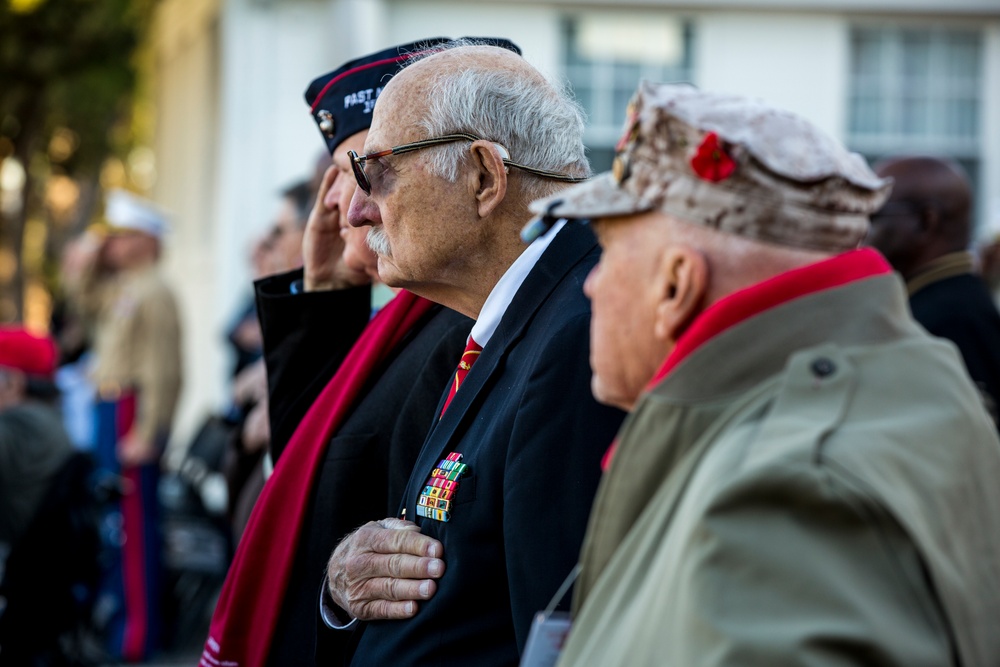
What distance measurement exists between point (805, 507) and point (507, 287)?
50.1 inches

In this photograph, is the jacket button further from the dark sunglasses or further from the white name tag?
the dark sunglasses

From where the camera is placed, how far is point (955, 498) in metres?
1.52

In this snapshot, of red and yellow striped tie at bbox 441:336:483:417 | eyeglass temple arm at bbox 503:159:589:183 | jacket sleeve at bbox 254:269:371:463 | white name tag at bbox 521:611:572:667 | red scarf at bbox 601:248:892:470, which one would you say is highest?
red scarf at bbox 601:248:892:470

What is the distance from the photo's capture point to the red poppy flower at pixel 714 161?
1608mm

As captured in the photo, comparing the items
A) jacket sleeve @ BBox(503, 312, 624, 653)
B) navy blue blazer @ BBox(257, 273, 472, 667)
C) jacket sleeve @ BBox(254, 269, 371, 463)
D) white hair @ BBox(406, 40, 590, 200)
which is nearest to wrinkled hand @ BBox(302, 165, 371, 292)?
jacket sleeve @ BBox(254, 269, 371, 463)

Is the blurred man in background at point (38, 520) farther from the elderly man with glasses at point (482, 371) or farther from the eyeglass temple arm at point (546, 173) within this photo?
the eyeglass temple arm at point (546, 173)

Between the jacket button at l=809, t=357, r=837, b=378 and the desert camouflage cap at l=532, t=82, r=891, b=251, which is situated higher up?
the desert camouflage cap at l=532, t=82, r=891, b=251

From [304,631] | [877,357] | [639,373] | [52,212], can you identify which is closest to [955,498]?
[877,357]

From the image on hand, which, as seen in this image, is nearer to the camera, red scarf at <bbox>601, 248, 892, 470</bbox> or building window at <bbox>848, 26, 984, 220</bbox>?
red scarf at <bbox>601, 248, 892, 470</bbox>

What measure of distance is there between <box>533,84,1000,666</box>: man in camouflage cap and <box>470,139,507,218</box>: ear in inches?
32.8

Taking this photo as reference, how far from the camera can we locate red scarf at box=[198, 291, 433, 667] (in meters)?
3.08

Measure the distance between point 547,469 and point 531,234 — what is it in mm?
455

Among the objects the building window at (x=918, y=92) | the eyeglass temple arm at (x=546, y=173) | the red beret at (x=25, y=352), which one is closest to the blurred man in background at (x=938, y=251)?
the eyeglass temple arm at (x=546, y=173)

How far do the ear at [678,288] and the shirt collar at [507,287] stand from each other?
0.89m
